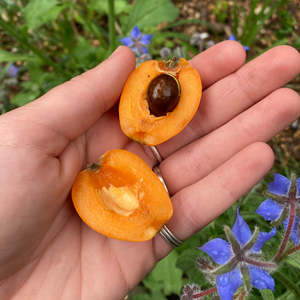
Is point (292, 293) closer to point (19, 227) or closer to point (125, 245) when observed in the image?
point (125, 245)

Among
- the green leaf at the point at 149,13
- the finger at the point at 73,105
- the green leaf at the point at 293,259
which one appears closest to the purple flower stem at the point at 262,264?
the green leaf at the point at 293,259

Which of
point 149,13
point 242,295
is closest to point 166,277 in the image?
point 242,295

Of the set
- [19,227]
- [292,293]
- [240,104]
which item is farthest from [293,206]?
[19,227]

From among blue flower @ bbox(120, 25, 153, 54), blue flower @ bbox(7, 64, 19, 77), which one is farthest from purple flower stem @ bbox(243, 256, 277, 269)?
blue flower @ bbox(7, 64, 19, 77)

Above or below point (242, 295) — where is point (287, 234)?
above

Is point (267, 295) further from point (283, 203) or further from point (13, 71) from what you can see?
point (13, 71)

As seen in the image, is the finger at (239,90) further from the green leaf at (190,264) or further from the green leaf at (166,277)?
the green leaf at (166,277)

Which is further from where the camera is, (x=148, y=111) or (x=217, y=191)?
(x=148, y=111)
